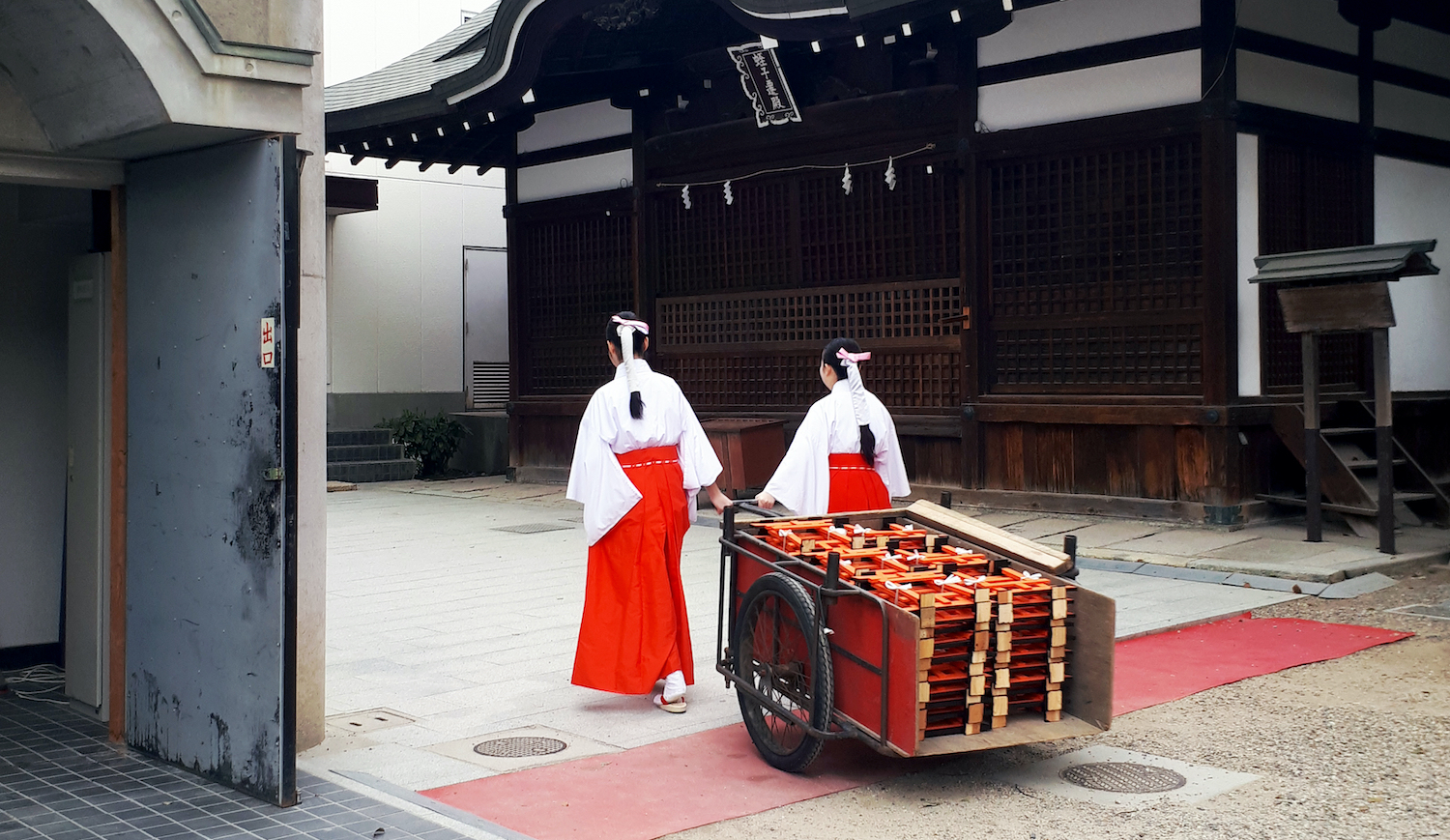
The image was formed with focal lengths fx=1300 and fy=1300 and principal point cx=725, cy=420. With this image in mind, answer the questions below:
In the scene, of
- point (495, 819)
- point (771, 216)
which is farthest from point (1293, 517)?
point (495, 819)

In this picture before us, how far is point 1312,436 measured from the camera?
9828 mm

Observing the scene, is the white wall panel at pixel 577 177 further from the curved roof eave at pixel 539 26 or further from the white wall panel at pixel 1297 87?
the white wall panel at pixel 1297 87

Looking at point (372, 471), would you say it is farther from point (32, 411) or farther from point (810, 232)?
point (32, 411)

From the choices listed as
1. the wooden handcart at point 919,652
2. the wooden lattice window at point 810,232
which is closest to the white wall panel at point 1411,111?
the wooden lattice window at point 810,232

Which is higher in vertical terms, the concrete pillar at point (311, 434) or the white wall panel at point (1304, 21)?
the white wall panel at point (1304, 21)

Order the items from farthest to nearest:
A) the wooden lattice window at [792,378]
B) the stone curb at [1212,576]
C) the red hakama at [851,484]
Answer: the wooden lattice window at [792,378] < the stone curb at [1212,576] < the red hakama at [851,484]

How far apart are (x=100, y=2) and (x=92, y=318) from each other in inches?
74.3

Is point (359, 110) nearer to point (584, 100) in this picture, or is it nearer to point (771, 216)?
point (584, 100)

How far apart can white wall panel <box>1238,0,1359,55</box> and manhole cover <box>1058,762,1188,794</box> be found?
7.54 meters

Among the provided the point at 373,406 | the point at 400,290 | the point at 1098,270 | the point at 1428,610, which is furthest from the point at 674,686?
the point at 400,290

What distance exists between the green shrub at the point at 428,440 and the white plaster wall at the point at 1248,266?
36.7ft

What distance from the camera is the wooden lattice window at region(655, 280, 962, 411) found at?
12.4 m

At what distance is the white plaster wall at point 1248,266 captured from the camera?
10.6 meters

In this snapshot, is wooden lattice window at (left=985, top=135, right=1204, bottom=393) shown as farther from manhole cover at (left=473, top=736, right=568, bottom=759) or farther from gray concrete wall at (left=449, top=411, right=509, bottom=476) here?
gray concrete wall at (left=449, top=411, right=509, bottom=476)
